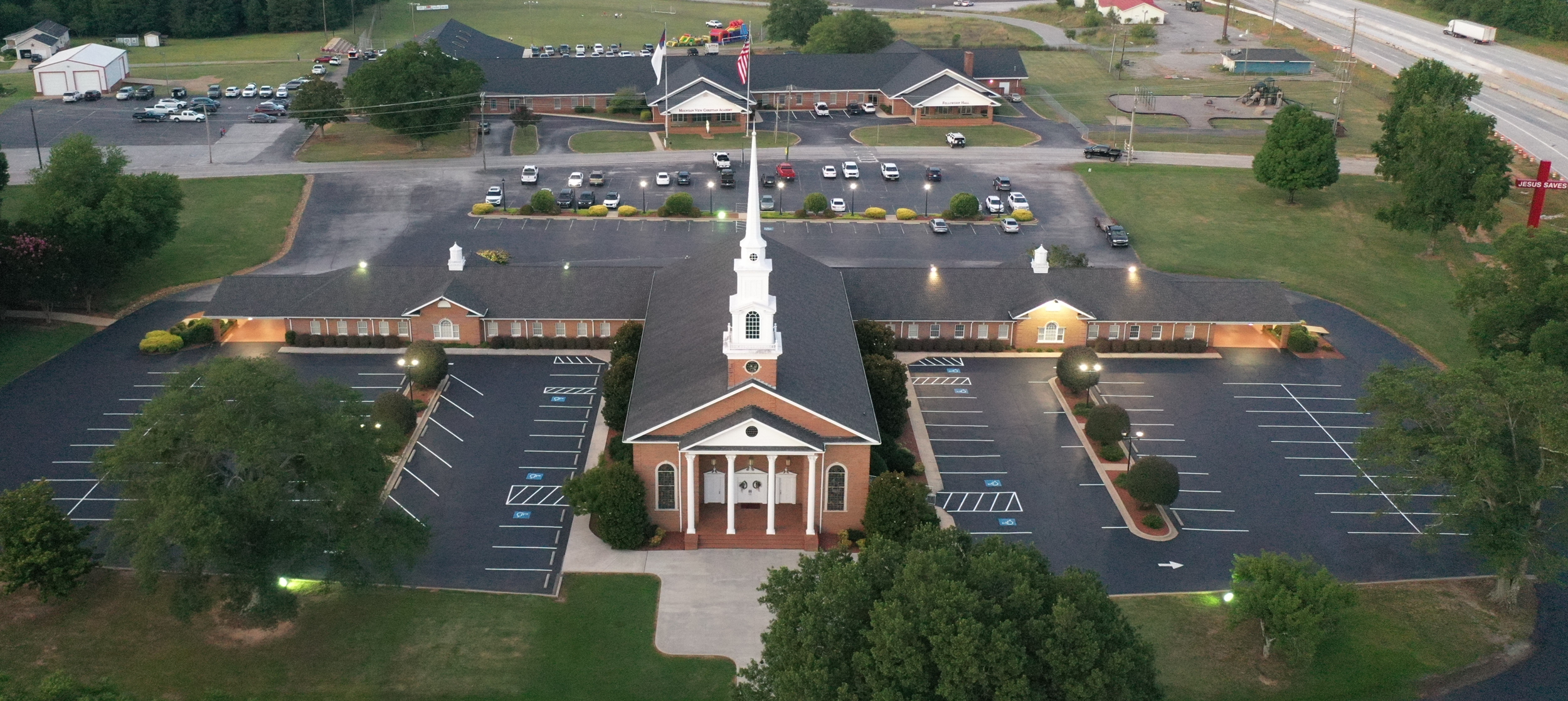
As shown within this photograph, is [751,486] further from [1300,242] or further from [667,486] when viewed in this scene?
[1300,242]

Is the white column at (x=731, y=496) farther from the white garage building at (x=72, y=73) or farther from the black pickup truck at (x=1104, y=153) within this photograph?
the white garage building at (x=72, y=73)

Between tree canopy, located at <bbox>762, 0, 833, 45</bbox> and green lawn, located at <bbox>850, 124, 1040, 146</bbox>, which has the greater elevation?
tree canopy, located at <bbox>762, 0, 833, 45</bbox>

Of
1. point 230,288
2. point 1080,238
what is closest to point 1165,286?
point 1080,238

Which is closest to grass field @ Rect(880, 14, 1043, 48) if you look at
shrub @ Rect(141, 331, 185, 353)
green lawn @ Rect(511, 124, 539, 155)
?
green lawn @ Rect(511, 124, 539, 155)

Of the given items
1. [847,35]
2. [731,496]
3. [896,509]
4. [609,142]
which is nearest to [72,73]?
[609,142]

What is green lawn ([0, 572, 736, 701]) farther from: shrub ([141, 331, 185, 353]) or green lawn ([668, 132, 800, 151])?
green lawn ([668, 132, 800, 151])

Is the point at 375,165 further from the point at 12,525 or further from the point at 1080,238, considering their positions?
the point at 12,525
